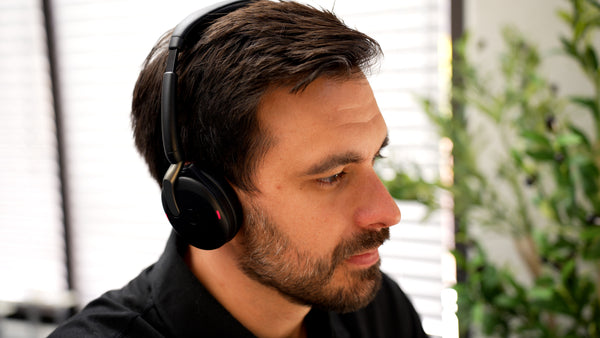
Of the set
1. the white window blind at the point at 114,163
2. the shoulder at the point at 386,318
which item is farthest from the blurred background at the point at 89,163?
the shoulder at the point at 386,318

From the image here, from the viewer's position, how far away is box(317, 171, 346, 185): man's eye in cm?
82

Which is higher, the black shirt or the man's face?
the man's face

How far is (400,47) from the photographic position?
6.39 feet

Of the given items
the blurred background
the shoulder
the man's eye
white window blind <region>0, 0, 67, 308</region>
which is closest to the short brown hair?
the man's eye

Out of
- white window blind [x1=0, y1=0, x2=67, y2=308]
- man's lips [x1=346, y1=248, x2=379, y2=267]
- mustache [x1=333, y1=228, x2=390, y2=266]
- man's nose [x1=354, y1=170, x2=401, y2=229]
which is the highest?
man's nose [x1=354, y1=170, x2=401, y2=229]

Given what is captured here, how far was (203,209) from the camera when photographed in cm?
77

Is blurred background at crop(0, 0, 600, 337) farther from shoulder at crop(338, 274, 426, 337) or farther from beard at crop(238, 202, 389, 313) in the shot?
beard at crop(238, 202, 389, 313)

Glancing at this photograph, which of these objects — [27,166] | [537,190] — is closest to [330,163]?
[537,190]

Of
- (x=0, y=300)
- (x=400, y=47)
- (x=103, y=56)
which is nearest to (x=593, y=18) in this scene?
(x=400, y=47)

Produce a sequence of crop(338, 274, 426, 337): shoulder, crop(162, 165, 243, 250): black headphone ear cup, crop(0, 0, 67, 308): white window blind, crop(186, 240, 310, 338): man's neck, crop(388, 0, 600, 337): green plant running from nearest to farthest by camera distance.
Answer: crop(162, 165, 243, 250): black headphone ear cup < crop(186, 240, 310, 338): man's neck < crop(338, 274, 426, 337): shoulder < crop(388, 0, 600, 337): green plant < crop(0, 0, 67, 308): white window blind

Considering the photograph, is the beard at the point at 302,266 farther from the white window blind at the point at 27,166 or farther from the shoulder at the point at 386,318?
the white window blind at the point at 27,166

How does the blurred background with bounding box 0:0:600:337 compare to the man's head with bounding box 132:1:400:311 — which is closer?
the man's head with bounding box 132:1:400:311

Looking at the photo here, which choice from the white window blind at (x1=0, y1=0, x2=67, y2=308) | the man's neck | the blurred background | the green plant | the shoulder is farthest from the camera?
the white window blind at (x1=0, y1=0, x2=67, y2=308)

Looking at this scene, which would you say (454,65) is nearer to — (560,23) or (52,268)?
(560,23)
